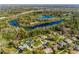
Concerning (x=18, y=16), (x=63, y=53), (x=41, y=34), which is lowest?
(x=63, y=53)

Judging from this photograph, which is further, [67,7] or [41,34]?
[67,7]

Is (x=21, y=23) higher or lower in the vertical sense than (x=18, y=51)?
higher

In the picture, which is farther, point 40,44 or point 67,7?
point 67,7

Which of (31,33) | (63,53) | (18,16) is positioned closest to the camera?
(63,53)

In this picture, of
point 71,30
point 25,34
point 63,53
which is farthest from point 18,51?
point 71,30

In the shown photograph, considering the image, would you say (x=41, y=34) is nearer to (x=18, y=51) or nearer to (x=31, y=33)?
(x=31, y=33)

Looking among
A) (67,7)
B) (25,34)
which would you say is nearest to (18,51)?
(25,34)

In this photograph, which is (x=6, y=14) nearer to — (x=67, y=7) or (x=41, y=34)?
(x=41, y=34)

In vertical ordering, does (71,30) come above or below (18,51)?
above

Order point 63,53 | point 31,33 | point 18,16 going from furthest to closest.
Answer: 1. point 18,16
2. point 31,33
3. point 63,53
